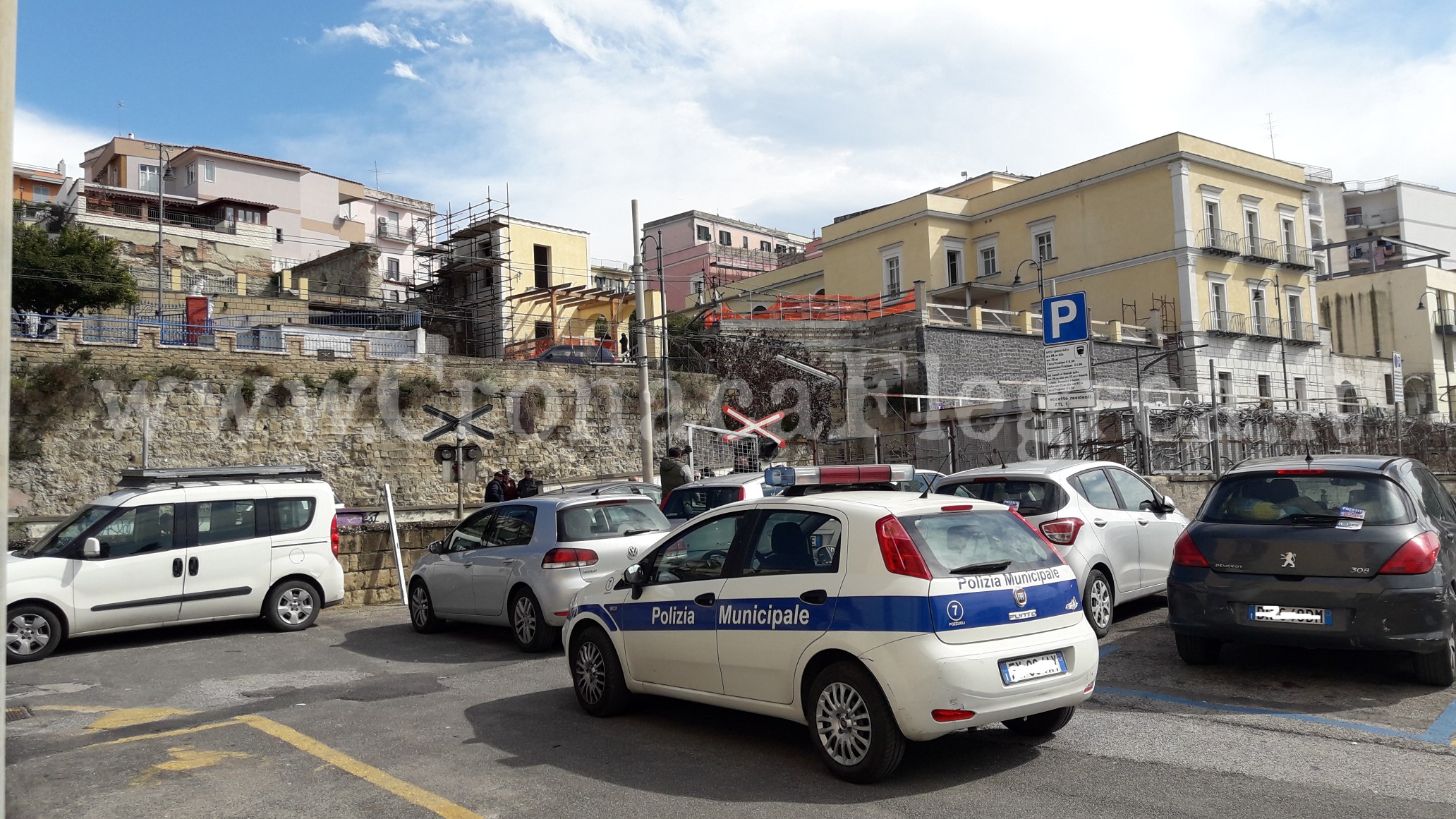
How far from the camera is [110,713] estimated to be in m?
7.98

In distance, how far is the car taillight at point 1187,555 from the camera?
25.3ft

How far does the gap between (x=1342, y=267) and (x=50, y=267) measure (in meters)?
74.4

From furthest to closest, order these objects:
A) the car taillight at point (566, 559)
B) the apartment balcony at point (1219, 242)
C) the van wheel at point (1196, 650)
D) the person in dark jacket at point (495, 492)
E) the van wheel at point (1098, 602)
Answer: the apartment balcony at point (1219, 242) → the person in dark jacket at point (495, 492) → the car taillight at point (566, 559) → the van wheel at point (1098, 602) → the van wheel at point (1196, 650)

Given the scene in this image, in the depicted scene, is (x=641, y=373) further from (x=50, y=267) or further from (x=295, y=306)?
(x=295, y=306)

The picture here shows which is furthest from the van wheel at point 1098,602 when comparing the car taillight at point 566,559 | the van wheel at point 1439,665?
the car taillight at point 566,559

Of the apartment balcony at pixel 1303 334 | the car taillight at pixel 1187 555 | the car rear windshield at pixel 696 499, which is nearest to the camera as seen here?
the car taillight at pixel 1187 555

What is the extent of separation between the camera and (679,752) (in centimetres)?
625

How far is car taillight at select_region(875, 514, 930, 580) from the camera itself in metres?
5.51

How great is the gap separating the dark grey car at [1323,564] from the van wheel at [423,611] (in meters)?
7.66

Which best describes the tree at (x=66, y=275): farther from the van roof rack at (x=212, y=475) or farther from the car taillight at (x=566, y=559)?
the car taillight at (x=566, y=559)

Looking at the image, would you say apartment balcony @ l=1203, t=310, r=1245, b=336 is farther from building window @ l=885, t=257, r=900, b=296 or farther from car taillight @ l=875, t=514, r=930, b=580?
car taillight @ l=875, t=514, r=930, b=580

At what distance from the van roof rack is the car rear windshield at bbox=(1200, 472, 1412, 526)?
1082cm

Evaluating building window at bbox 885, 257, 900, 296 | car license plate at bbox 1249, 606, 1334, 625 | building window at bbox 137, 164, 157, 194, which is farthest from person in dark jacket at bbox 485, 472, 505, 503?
building window at bbox 137, 164, 157, 194

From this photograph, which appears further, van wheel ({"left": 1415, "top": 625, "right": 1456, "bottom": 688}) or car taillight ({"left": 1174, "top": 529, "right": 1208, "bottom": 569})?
car taillight ({"left": 1174, "top": 529, "right": 1208, "bottom": 569})
